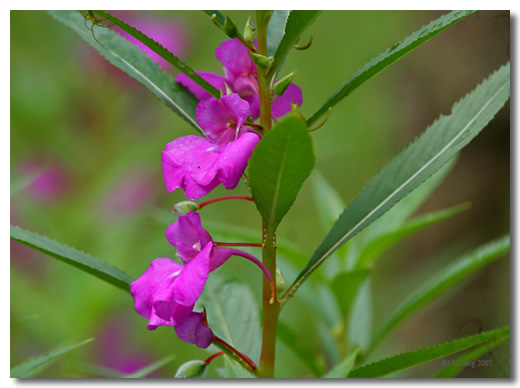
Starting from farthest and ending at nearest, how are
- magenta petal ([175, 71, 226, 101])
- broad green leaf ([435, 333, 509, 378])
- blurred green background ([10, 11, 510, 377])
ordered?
1. blurred green background ([10, 11, 510, 377])
2. broad green leaf ([435, 333, 509, 378])
3. magenta petal ([175, 71, 226, 101])

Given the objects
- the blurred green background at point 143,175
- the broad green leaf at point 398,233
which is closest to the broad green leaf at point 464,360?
the broad green leaf at point 398,233

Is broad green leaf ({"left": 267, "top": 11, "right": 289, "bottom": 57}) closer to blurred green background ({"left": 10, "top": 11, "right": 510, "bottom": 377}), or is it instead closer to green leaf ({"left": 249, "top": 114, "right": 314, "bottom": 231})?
green leaf ({"left": 249, "top": 114, "right": 314, "bottom": 231})

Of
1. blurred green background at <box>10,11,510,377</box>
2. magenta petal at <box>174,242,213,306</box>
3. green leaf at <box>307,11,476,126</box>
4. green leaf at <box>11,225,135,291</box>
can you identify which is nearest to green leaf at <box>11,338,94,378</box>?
green leaf at <box>11,225,135,291</box>

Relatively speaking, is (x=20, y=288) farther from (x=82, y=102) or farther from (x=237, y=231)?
(x=237, y=231)

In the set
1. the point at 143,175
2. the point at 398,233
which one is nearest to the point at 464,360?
the point at 398,233

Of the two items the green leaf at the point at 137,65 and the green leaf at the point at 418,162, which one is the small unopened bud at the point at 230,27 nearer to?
the green leaf at the point at 137,65
